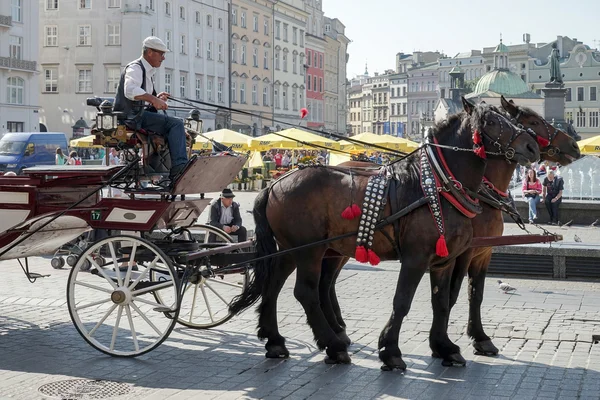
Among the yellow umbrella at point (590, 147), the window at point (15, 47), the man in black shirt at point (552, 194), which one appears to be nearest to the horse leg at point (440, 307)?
the man in black shirt at point (552, 194)

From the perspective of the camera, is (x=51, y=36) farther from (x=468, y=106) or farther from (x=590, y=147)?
(x=468, y=106)

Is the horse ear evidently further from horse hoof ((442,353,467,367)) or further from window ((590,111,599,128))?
window ((590,111,599,128))

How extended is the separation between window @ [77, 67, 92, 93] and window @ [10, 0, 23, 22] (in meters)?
7.43

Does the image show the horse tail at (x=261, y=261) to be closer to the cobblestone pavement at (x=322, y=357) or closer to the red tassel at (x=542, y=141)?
the cobblestone pavement at (x=322, y=357)

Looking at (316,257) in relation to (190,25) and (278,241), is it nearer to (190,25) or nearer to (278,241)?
(278,241)

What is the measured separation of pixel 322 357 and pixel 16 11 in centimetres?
4899

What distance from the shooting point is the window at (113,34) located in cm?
5938

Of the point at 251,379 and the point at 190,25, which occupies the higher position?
the point at 190,25

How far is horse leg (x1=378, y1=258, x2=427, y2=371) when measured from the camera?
7.77 m

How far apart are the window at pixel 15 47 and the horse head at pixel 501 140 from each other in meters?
48.6

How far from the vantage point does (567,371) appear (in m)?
7.64

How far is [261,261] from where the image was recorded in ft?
27.6

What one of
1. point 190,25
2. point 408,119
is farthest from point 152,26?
point 408,119

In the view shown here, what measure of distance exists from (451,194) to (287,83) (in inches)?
3236
